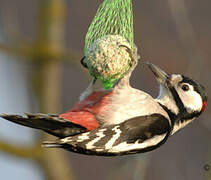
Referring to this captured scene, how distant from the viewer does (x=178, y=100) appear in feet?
15.2

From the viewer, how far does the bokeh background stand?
5387 millimetres

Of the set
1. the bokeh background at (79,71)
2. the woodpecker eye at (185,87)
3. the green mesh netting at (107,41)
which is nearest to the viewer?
the green mesh netting at (107,41)

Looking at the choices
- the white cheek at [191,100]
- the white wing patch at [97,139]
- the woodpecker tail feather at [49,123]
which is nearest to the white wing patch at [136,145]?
the white wing patch at [97,139]

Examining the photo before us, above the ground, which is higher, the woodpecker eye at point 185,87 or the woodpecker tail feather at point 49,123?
the woodpecker eye at point 185,87

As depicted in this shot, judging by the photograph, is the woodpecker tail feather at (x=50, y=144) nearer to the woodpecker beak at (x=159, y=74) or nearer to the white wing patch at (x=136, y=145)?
the white wing patch at (x=136, y=145)

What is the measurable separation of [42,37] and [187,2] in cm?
241

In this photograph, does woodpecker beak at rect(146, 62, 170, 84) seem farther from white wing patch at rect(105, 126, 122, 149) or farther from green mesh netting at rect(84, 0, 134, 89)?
white wing patch at rect(105, 126, 122, 149)

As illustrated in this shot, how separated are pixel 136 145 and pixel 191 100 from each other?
1.97 feet

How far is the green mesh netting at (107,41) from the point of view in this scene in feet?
13.9

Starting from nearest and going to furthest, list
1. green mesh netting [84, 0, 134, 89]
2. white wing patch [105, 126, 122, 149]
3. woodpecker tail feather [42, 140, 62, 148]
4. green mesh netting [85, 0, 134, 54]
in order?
woodpecker tail feather [42, 140, 62, 148]
white wing patch [105, 126, 122, 149]
green mesh netting [84, 0, 134, 89]
green mesh netting [85, 0, 134, 54]

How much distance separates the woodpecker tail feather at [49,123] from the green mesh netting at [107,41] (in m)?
0.40

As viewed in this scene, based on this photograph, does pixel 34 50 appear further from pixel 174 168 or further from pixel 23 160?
pixel 174 168

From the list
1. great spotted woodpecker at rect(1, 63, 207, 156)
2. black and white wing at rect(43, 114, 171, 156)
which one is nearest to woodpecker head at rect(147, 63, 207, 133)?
great spotted woodpecker at rect(1, 63, 207, 156)

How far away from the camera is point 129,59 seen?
4371mm
